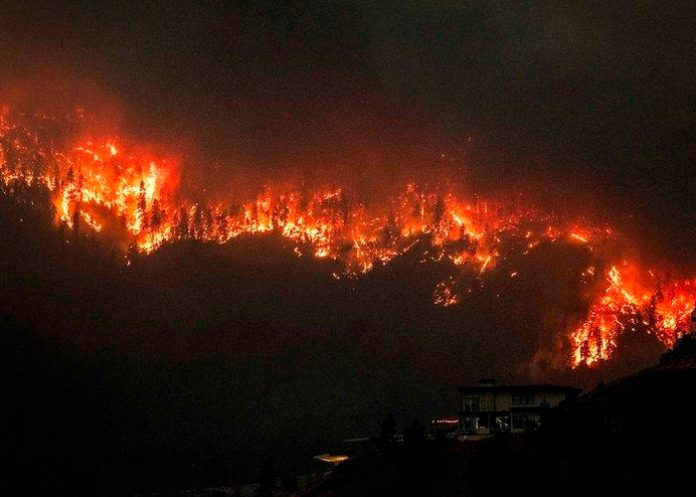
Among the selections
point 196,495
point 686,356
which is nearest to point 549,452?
point 686,356

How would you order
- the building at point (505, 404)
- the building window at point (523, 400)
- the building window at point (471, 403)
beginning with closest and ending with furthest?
the building at point (505, 404) → the building window at point (523, 400) → the building window at point (471, 403)

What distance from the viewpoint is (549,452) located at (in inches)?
3241

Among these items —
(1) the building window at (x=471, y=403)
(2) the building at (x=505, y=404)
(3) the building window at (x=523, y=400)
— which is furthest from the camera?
(1) the building window at (x=471, y=403)

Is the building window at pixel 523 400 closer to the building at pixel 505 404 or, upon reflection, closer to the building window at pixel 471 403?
the building at pixel 505 404

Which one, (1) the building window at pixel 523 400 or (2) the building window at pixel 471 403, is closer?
(1) the building window at pixel 523 400

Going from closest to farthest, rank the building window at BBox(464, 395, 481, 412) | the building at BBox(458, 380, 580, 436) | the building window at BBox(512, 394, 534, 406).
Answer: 1. the building at BBox(458, 380, 580, 436)
2. the building window at BBox(512, 394, 534, 406)
3. the building window at BBox(464, 395, 481, 412)

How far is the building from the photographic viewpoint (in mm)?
123625

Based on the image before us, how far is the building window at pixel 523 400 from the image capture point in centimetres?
12425

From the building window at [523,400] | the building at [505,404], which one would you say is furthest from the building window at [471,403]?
the building window at [523,400]

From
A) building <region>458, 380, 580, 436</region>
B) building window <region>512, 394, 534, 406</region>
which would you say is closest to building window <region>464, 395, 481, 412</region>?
building <region>458, 380, 580, 436</region>

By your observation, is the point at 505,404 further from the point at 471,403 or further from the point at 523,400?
the point at 471,403

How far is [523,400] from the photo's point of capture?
124 meters

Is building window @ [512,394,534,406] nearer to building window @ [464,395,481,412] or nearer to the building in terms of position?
the building

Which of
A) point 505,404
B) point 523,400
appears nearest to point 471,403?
point 505,404
